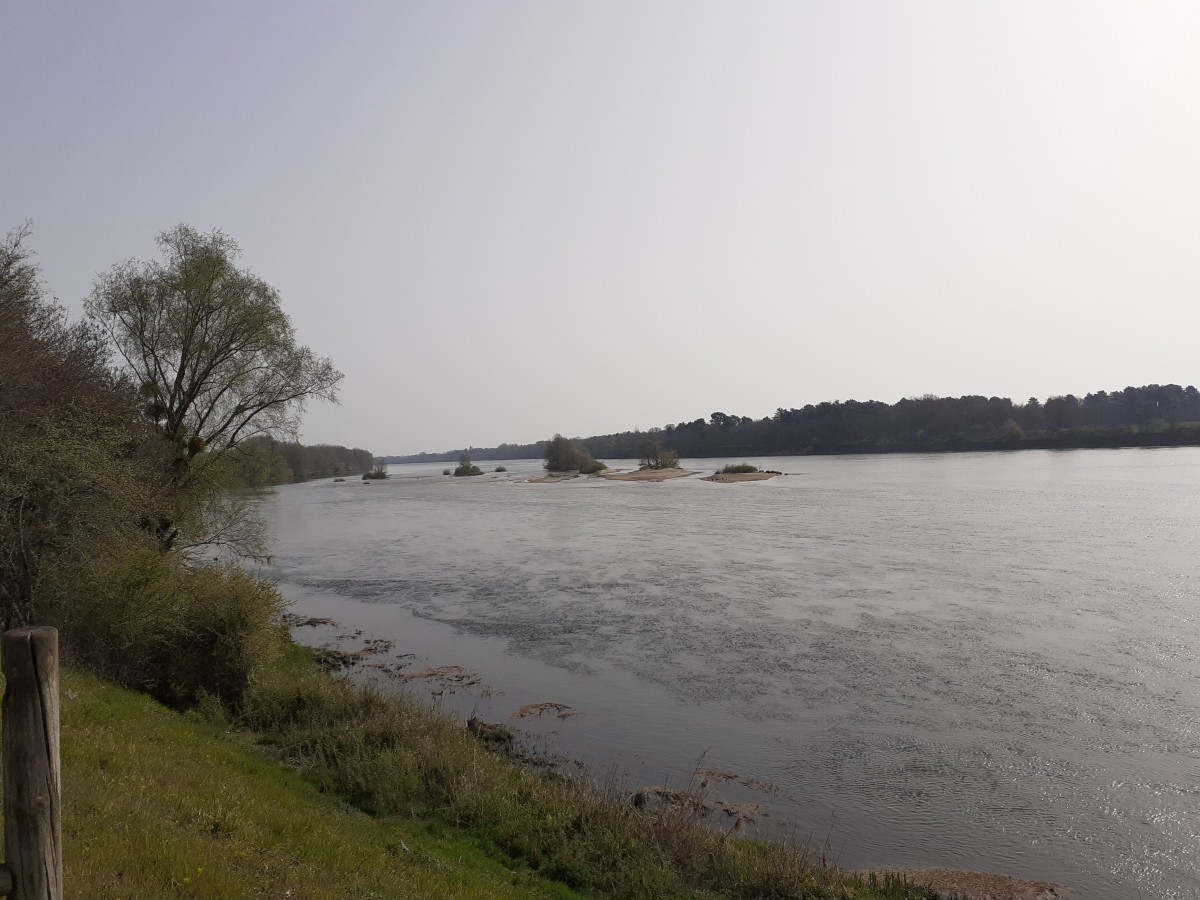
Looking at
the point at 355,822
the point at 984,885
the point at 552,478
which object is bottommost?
the point at 984,885

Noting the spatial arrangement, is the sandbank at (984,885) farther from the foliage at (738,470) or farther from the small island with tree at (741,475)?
the foliage at (738,470)

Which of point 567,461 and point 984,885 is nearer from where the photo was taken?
point 984,885

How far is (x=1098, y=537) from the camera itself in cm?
2916

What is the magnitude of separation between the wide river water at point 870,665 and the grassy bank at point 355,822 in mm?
1481

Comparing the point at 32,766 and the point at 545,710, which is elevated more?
the point at 32,766

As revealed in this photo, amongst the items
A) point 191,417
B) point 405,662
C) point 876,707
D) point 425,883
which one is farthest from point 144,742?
point 191,417

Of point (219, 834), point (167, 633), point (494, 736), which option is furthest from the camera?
point (167, 633)

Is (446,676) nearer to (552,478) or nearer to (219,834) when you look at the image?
(219,834)

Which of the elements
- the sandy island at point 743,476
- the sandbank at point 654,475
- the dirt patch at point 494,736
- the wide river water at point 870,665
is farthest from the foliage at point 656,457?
the dirt patch at point 494,736

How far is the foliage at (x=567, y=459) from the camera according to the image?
392 ft

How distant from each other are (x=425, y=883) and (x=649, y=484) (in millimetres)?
81582

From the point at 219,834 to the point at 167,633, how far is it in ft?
28.1

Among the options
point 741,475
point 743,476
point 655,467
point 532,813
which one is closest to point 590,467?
point 655,467

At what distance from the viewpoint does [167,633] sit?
13.6 meters
